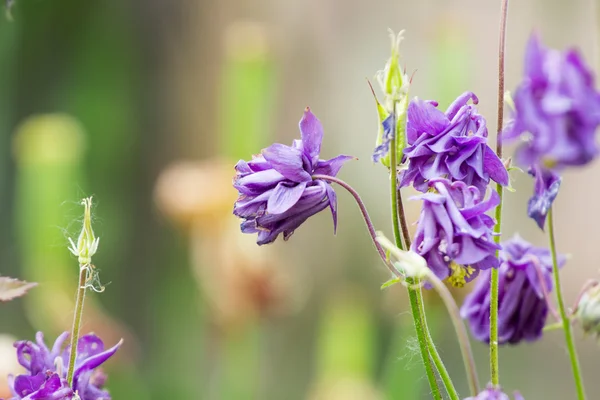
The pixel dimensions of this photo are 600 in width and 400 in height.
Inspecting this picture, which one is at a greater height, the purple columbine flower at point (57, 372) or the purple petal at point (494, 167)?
the purple petal at point (494, 167)

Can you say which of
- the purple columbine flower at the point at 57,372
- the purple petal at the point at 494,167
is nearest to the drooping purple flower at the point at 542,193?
the purple petal at the point at 494,167

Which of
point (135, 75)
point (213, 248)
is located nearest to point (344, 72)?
point (135, 75)

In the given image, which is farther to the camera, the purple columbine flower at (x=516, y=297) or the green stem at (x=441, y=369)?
the purple columbine flower at (x=516, y=297)

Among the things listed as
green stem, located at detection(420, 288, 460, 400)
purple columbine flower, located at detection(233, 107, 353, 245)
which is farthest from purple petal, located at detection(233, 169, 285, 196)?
green stem, located at detection(420, 288, 460, 400)

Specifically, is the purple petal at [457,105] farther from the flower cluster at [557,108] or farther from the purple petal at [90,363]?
the purple petal at [90,363]

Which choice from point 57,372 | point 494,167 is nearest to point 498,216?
point 494,167

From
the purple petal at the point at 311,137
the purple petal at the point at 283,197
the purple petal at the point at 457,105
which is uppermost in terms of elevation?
the purple petal at the point at 457,105

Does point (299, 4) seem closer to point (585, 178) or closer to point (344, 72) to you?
point (344, 72)

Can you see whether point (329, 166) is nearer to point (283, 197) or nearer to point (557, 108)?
point (283, 197)
